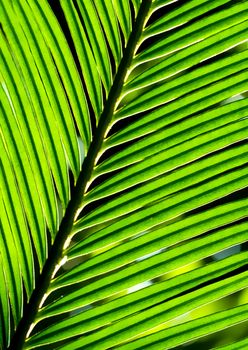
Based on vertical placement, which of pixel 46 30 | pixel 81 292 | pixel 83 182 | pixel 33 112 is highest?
pixel 46 30

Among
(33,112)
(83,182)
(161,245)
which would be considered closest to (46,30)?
(33,112)

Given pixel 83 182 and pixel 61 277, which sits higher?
pixel 83 182

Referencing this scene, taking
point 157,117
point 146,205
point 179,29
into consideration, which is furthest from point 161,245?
point 179,29

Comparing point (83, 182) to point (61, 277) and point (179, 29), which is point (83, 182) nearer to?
point (61, 277)

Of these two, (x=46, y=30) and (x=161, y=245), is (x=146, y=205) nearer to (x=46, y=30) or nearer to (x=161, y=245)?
(x=161, y=245)
